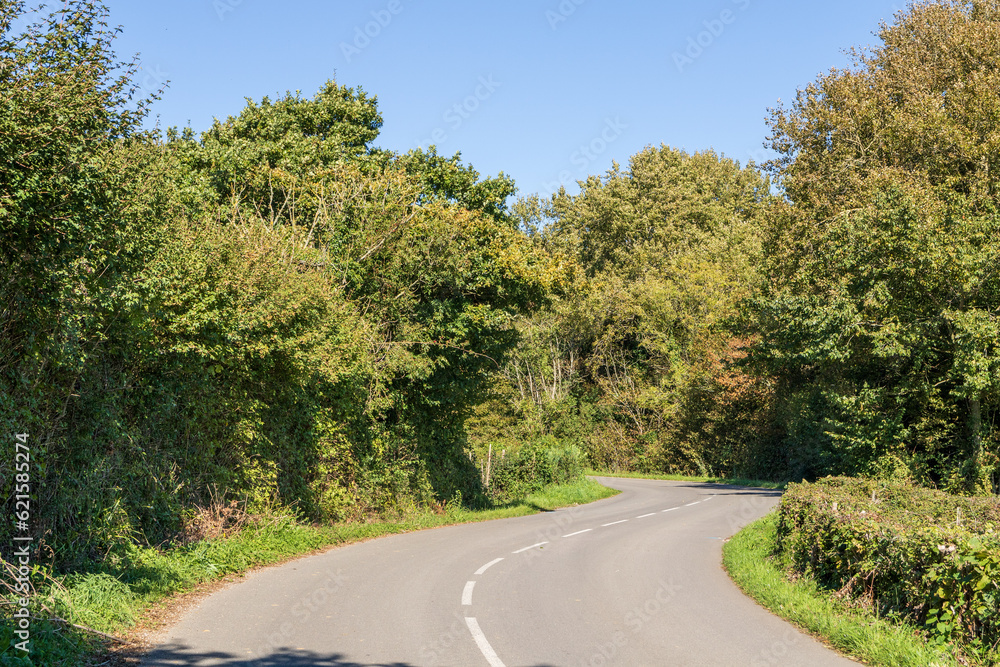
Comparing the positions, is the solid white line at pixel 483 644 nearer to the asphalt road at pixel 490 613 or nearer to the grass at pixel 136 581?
the asphalt road at pixel 490 613

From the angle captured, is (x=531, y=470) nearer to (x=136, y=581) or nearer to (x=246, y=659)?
(x=136, y=581)

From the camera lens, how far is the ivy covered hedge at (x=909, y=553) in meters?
7.41

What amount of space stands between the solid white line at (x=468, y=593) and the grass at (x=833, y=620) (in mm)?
3954

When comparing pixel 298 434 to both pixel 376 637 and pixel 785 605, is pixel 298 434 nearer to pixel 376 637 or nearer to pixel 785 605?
pixel 376 637

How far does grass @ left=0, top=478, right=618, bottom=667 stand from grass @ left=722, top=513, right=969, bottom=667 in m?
7.26

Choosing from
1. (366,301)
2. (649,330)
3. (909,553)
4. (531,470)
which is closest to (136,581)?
(909,553)

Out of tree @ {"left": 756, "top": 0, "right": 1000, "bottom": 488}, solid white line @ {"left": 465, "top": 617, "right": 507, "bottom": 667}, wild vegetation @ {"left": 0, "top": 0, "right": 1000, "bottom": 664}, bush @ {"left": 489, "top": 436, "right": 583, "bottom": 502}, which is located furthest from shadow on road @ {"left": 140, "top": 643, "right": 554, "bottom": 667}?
bush @ {"left": 489, "top": 436, "right": 583, "bottom": 502}

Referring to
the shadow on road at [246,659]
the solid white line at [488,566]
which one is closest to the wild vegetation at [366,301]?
the shadow on road at [246,659]

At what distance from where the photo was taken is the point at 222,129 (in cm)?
2658

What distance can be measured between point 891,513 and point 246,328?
9989mm

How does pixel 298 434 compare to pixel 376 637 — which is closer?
pixel 376 637

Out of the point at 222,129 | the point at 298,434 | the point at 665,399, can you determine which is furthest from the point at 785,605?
the point at 665,399

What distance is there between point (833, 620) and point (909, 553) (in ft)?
3.93

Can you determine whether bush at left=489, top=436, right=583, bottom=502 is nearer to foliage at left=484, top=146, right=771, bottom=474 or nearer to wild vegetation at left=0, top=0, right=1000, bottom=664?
wild vegetation at left=0, top=0, right=1000, bottom=664
